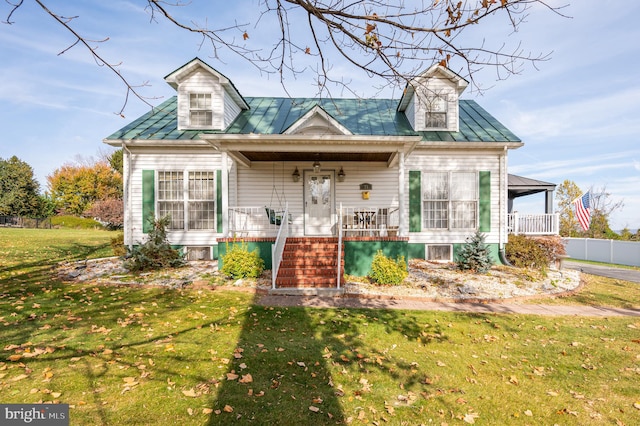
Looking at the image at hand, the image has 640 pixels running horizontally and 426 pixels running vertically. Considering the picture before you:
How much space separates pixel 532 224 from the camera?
1159 centimetres

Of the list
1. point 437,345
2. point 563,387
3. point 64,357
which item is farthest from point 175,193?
point 563,387

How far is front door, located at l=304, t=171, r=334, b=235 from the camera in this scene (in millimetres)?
11273

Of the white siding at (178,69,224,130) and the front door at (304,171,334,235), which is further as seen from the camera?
the front door at (304,171,334,235)

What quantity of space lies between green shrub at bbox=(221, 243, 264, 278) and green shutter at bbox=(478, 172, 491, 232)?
7.98 m

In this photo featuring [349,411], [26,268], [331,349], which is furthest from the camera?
[26,268]

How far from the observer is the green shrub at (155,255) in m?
8.88

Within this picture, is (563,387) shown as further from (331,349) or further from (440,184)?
(440,184)

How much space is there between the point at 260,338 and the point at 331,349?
1.07 meters

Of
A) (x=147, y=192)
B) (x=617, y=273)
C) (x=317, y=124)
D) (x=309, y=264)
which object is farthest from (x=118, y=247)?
(x=617, y=273)

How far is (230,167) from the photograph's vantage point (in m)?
10.8

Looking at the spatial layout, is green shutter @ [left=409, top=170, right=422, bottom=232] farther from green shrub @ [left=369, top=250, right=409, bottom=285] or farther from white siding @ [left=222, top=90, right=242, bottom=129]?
white siding @ [left=222, top=90, right=242, bottom=129]

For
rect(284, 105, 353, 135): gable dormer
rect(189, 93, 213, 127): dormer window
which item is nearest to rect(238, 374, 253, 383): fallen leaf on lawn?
rect(284, 105, 353, 135): gable dormer

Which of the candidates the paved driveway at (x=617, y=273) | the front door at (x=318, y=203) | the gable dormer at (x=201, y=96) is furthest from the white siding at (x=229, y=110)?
the paved driveway at (x=617, y=273)

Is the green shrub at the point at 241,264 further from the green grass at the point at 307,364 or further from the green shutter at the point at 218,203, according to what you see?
the green shutter at the point at 218,203
